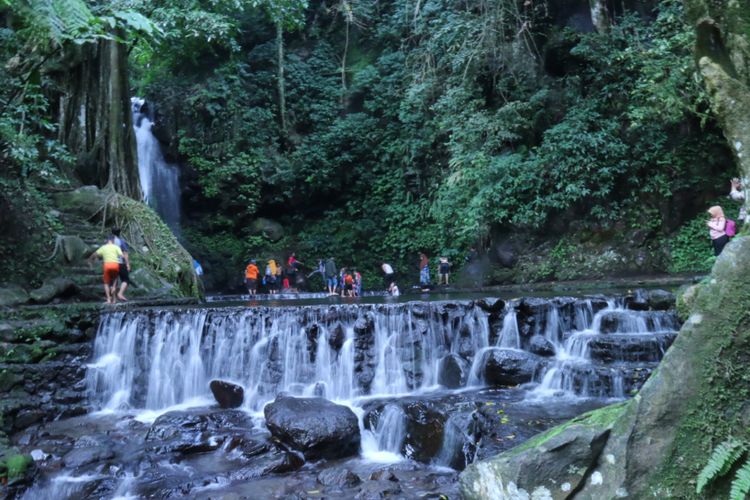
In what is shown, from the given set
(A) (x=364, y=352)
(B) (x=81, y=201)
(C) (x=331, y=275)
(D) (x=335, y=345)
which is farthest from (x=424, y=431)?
(C) (x=331, y=275)

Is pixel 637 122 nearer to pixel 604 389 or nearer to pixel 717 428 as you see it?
pixel 604 389

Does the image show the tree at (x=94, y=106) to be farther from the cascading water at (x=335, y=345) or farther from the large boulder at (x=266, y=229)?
the large boulder at (x=266, y=229)

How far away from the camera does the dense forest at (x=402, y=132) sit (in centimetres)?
1507

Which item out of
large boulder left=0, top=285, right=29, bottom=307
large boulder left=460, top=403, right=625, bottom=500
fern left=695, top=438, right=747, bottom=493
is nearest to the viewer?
fern left=695, top=438, right=747, bottom=493

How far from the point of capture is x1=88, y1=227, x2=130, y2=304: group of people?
11.6 metres

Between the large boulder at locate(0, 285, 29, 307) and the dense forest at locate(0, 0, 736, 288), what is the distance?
0.72m

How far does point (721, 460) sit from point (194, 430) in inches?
263

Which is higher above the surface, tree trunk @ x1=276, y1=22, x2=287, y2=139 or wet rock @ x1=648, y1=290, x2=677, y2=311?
tree trunk @ x1=276, y1=22, x2=287, y2=139

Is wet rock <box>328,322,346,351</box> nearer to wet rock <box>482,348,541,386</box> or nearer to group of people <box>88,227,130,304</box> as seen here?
wet rock <box>482,348,541,386</box>

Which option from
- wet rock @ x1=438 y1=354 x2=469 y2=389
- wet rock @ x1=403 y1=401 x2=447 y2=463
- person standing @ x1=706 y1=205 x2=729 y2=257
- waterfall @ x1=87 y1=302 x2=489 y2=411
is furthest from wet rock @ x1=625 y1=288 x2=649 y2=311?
wet rock @ x1=403 y1=401 x2=447 y2=463

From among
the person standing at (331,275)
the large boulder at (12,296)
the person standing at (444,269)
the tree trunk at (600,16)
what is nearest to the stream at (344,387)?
the large boulder at (12,296)

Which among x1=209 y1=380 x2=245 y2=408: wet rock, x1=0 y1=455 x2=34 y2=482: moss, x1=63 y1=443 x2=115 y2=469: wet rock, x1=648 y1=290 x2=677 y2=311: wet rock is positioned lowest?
x1=63 y1=443 x2=115 y2=469: wet rock

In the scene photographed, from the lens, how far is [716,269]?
3176mm

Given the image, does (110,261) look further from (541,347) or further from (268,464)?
(541,347)
